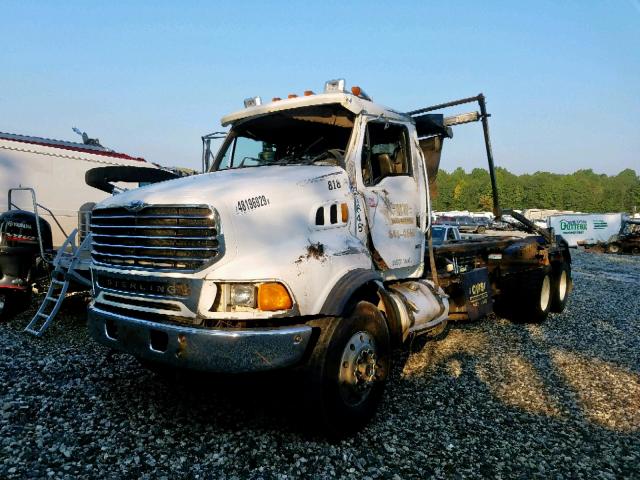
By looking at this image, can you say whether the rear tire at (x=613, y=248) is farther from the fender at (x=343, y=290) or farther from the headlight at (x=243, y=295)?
the headlight at (x=243, y=295)

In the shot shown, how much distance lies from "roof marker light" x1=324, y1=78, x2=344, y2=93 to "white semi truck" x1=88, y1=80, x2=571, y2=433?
0.02m

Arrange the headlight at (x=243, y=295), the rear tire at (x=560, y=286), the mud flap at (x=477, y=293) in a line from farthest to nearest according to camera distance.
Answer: the rear tire at (x=560, y=286)
the mud flap at (x=477, y=293)
the headlight at (x=243, y=295)

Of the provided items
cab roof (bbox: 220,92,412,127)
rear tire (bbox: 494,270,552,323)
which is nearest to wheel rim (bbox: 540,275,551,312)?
rear tire (bbox: 494,270,552,323)

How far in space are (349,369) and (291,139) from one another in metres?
2.53

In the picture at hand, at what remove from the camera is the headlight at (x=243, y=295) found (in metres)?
3.28

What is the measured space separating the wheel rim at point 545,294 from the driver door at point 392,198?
3.81 m

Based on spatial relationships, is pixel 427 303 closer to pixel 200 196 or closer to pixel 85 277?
pixel 200 196

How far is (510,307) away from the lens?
8094mm

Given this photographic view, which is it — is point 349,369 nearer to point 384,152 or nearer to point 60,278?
point 384,152

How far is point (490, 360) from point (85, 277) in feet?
18.3

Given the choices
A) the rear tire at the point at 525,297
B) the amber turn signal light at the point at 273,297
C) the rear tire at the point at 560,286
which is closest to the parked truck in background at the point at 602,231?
the rear tire at the point at 560,286

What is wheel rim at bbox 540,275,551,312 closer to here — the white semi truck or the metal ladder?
the white semi truck

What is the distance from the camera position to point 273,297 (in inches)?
130

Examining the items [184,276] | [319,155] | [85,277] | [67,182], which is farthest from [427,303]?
[67,182]
